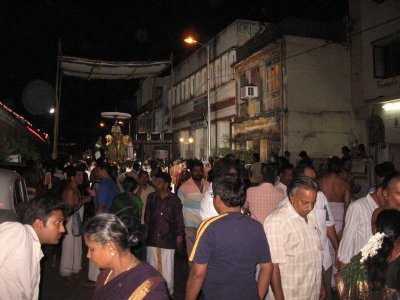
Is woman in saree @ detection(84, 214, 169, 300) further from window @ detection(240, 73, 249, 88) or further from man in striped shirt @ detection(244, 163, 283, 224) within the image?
window @ detection(240, 73, 249, 88)

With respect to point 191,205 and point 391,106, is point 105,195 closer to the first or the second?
point 191,205

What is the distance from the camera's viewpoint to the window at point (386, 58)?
17.0 metres

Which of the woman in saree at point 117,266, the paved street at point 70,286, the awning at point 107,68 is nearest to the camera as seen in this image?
the woman in saree at point 117,266

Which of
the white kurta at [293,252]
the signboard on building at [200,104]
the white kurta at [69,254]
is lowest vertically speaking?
the white kurta at [69,254]

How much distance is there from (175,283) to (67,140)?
5984cm

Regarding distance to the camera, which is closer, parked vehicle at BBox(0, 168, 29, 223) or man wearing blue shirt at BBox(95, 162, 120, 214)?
parked vehicle at BBox(0, 168, 29, 223)

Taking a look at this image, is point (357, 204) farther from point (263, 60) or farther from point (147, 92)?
point (147, 92)

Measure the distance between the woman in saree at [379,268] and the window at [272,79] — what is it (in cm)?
1814

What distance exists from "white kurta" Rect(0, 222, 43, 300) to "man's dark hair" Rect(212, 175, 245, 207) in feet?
5.17

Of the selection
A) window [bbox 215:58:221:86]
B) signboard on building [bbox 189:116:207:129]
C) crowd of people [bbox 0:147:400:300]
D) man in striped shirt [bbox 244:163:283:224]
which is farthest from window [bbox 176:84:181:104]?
crowd of people [bbox 0:147:400:300]

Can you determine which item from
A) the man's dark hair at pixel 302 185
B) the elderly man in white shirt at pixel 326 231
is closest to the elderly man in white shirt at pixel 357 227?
the elderly man in white shirt at pixel 326 231

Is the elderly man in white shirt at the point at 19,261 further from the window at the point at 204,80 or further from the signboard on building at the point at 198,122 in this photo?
the window at the point at 204,80

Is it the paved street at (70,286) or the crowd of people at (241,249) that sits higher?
the crowd of people at (241,249)

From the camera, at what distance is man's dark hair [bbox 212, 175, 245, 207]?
362 cm
